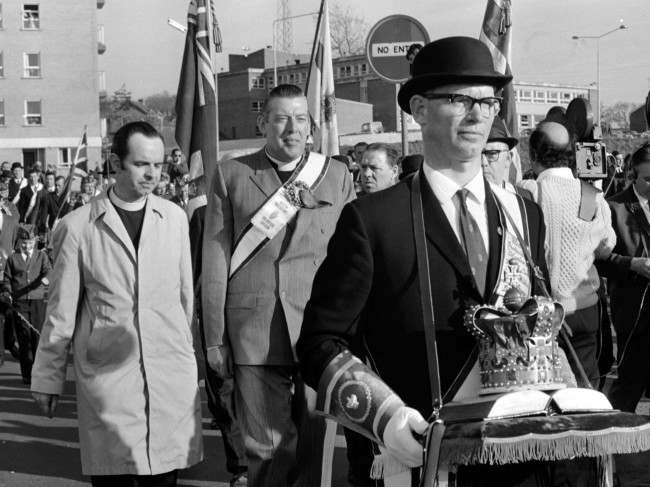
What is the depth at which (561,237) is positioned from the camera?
5480 mm

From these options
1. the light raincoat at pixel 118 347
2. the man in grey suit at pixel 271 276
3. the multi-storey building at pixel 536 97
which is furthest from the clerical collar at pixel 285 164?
the multi-storey building at pixel 536 97

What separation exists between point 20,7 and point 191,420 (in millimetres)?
62420

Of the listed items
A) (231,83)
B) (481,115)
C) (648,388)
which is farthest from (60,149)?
(481,115)

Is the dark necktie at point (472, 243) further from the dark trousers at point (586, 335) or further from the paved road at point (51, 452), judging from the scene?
the paved road at point (51, 452)

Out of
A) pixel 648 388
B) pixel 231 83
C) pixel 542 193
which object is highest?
pixel 231 83

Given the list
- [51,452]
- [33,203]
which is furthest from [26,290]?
[33,203]

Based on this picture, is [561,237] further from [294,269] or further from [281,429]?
[281,429]

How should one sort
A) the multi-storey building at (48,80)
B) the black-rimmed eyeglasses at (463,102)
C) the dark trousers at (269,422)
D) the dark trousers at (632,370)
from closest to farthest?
1. the black-rimmed eyeglasses at (463,102)
2. the dark trousers at (269,422)
3. the dark trousers at (632,370)
4. the multi-storey building at (48,80)

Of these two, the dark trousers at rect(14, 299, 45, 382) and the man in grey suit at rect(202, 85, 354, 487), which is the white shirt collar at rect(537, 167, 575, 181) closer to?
the man in grey suit at rect(202, 85, 354, 487)

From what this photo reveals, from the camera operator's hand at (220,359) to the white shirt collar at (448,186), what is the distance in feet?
8.76

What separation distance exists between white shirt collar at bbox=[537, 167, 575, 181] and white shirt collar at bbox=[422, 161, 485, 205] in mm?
2644

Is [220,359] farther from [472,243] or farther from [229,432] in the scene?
[472,243]

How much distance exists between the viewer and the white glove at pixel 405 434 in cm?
271

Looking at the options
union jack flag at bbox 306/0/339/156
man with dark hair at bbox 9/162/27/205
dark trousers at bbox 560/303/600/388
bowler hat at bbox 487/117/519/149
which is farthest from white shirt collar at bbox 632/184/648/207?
man with dark hair at bbox 9/162/27/205
